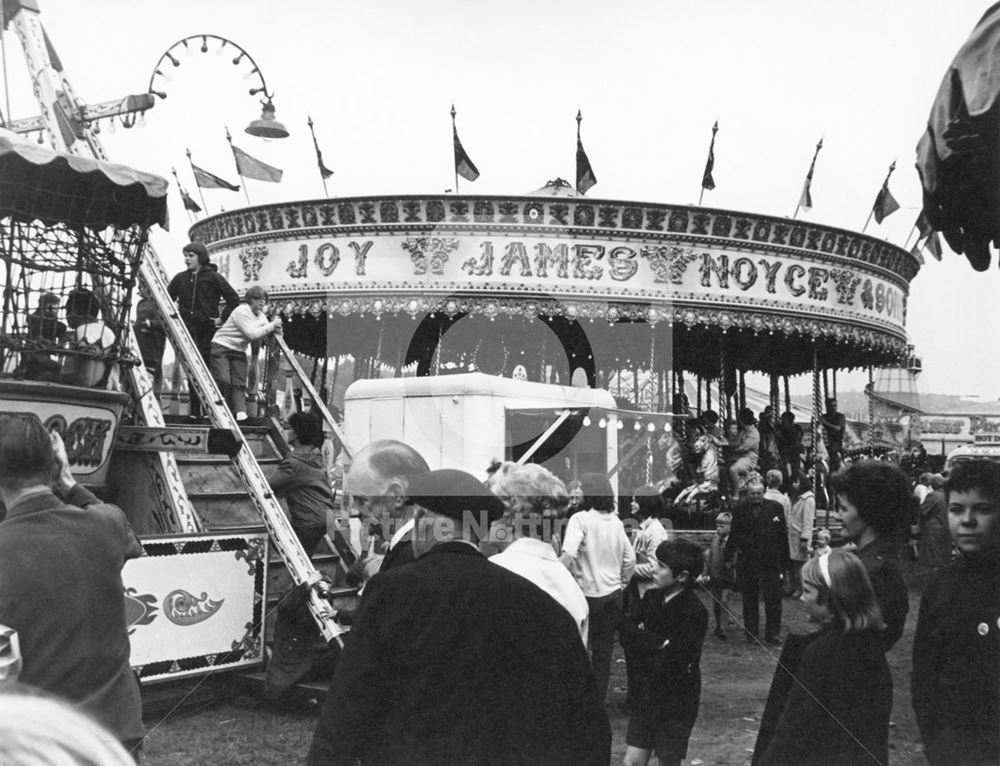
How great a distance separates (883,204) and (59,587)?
66.6 ft

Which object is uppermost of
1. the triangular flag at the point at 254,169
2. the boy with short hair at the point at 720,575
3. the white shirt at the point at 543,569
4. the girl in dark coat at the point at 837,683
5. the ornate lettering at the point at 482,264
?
the triangular flag at the point at 254,169

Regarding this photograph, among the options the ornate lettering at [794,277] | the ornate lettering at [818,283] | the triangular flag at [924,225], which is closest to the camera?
the triangular flag at [924,225]

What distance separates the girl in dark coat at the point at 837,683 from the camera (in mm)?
3260

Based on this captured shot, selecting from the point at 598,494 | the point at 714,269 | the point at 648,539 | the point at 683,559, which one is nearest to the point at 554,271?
the point at 714,269

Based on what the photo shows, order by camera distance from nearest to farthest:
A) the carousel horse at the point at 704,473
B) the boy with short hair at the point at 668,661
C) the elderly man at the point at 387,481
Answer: the elderly man at the point at 387,481, the boy with short hair at the point at 668,661, the carousel horse at the point at 704,473

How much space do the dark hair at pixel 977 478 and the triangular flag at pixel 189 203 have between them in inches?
799

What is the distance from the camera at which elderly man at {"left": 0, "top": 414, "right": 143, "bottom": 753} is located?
10.0 ft

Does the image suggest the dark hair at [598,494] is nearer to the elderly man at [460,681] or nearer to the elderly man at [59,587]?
the elderly man at [59,587]

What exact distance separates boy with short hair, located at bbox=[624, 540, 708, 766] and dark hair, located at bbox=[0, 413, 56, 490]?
3112mm

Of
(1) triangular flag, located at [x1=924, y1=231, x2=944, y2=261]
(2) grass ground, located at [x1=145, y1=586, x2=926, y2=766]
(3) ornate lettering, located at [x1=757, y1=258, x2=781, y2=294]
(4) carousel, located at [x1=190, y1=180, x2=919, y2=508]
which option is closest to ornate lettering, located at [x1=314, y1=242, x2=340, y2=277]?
(4) carousel, located at [x1=190, y1=180, x2=919, y2=508]

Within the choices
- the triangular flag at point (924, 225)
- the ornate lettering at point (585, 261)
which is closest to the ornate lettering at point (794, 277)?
the ornate lettering at point (585, 261)

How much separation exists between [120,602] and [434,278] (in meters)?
13.0

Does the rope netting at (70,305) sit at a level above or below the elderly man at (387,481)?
above

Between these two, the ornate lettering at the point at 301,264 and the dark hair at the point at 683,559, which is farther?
the ornate lettering at the point at 301,264
